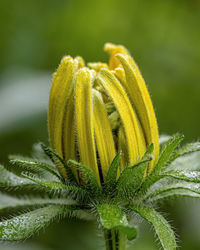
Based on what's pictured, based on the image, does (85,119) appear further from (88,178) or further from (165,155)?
(165,155)

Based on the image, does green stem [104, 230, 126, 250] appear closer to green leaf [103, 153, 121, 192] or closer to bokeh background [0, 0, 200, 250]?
green leaf [103, 153, 121, 192]

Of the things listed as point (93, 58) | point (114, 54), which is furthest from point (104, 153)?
point (93, 58)

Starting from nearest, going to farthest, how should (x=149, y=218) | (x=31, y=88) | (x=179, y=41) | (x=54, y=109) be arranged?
Result: (x=149, y=218) → (x=54, y=109) → (x=31, y=88) → (x=179, y=41)

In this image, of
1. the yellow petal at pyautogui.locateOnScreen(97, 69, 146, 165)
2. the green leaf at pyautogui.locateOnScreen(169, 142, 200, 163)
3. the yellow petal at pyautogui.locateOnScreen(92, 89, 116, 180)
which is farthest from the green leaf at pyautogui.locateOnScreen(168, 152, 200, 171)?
the yellow petal at pyautogui.locateOnScreen(92, 89, 116, 180)

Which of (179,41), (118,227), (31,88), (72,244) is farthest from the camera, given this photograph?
(179,41)

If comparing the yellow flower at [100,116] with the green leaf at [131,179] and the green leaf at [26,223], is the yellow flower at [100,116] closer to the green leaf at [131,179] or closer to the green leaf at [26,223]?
the green leaf at [131,179]

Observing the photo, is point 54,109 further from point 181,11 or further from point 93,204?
point 181,11

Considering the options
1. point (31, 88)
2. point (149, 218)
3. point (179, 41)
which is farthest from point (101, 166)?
point (179, 41)
